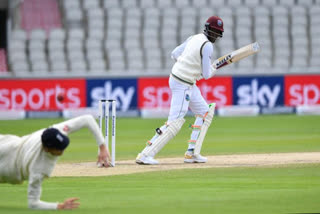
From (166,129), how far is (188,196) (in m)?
2.79

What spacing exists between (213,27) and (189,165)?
177cm

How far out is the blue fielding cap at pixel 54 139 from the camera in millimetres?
6137

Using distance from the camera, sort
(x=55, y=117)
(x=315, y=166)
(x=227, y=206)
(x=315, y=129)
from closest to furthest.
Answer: (x=227, y=206)
(x=315, y=166)
(x=315, y=129)
(x=55, y=117)

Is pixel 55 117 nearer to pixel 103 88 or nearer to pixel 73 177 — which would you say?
pixel 103 88

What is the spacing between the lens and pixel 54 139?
6.14 m

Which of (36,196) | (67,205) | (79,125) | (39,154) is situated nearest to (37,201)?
(36,196)

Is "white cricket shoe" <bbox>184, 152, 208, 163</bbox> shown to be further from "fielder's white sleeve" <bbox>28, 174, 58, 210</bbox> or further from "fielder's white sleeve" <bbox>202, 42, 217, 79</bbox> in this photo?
"fielder's white sleeve" <bbox>28, 174, 58, 210</bbox>

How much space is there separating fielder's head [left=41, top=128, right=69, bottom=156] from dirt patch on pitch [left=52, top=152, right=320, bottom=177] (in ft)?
9.95

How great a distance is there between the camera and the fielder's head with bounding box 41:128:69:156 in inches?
242

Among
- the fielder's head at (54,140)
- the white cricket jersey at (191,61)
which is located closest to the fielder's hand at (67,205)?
the fielder's head at (54,140)

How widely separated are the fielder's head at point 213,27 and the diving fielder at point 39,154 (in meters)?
3.60

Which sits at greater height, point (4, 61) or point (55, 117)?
point (4, 61)

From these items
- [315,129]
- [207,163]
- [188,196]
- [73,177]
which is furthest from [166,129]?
[315,129]

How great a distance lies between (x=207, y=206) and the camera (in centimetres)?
654
